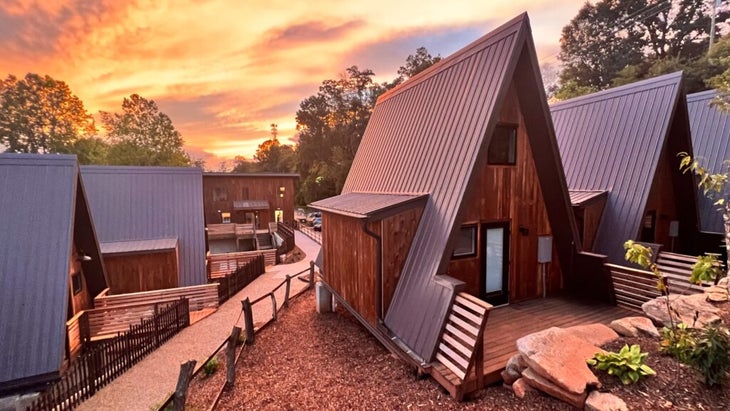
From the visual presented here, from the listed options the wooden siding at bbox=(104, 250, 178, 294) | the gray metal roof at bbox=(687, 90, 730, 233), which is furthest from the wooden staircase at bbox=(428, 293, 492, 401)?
the wooden siding at bbox=(104, 250, 178, 294)

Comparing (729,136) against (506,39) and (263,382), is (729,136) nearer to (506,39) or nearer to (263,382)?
(506,39)

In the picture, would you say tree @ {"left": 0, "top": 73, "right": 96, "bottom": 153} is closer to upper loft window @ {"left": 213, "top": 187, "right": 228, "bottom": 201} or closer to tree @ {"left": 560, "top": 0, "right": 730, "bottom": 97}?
upper loft window @ {"left": 213, "top": 187, "right": 228, "bottom": 201}

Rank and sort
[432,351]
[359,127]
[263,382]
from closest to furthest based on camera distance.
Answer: [432,351] < [263,382] < [359,127]

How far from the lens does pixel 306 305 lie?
34.0 ft

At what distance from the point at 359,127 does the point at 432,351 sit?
40828 mm

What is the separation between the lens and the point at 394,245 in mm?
6367

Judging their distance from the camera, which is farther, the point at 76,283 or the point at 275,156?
the point at 275,156

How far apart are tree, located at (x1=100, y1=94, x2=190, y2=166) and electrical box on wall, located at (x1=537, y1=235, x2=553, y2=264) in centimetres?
4714

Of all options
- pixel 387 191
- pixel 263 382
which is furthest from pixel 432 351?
pixel 387 191

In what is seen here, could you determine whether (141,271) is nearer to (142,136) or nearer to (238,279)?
(238,279)

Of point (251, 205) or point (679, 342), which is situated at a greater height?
point (251, 205)

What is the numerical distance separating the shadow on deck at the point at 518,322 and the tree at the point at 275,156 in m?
→ 47.1

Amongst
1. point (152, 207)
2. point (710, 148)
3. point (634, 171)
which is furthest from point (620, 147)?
point (152, 207)

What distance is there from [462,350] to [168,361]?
27.0 feet
